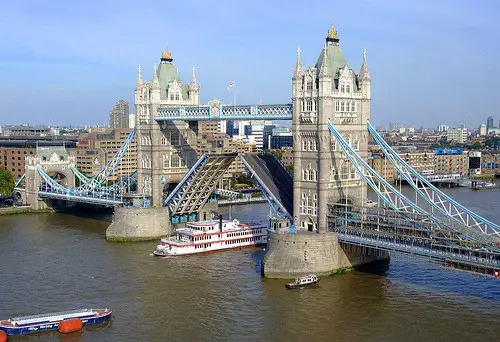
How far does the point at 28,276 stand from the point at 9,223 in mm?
32458

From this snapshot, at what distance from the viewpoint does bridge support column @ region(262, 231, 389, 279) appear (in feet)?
180

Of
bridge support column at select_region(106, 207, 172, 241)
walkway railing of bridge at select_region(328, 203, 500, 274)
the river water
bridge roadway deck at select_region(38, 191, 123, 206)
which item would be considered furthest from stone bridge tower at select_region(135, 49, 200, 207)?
walkway railing of bridge at select_region(328, 203, 500, 274)

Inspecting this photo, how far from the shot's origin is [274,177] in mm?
66562

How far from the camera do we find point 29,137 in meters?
153

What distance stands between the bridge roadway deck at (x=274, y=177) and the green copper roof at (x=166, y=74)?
56.3ft

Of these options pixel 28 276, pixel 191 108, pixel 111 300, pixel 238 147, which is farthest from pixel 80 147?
pixel 111 300

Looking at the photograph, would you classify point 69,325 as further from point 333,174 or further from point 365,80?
point 365,80

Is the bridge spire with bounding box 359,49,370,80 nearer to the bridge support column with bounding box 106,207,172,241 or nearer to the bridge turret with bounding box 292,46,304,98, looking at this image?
the bridge turret with bounding box 292,46,304,98

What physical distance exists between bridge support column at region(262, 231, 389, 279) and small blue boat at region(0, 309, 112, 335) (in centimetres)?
1511

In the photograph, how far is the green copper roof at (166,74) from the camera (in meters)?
78.7

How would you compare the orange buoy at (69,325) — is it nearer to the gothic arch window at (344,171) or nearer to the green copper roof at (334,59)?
the gothic arch window at (344,171)

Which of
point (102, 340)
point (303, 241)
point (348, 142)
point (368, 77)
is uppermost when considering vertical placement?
point (368, 77)

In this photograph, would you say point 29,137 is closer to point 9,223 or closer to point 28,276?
point 9,223

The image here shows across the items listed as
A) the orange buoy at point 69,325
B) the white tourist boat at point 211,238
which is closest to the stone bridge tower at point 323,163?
the white tourist boat at point 211,238
